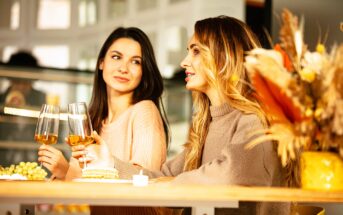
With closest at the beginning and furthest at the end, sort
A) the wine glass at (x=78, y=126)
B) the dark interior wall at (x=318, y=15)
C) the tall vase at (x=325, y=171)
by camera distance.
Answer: the tall vase at (x=325, y=171) < the wine glass at (x=78, y=126) < the dark interior wall at (x=318, y=15)

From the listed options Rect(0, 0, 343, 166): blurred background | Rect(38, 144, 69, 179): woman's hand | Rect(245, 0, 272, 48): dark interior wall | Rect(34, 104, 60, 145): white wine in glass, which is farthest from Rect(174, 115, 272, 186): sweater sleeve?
Rect(245, 0, 272, 48): dark interior wall

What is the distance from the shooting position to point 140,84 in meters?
3.26

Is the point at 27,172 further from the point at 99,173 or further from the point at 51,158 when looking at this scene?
the point at 99,173

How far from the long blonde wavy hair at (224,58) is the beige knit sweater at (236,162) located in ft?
0.18

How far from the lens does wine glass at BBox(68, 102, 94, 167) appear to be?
7.82ft

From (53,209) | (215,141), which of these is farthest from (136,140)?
(53,209)

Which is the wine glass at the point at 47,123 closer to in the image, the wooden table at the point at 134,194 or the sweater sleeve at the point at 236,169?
the sweater sleeve at the point at 236,169

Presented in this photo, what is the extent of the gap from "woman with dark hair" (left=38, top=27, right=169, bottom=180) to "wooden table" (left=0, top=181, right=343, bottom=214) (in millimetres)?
1183

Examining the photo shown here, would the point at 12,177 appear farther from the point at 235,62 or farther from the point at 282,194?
the point at 282,194

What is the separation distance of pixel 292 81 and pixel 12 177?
122 cm

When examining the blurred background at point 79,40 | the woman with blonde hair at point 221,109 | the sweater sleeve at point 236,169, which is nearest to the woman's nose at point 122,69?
the woman with blonde hair at point 221,109

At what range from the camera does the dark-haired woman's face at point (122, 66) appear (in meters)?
3.19

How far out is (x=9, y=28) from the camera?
5.20 metres

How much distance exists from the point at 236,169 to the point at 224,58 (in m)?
0.62
